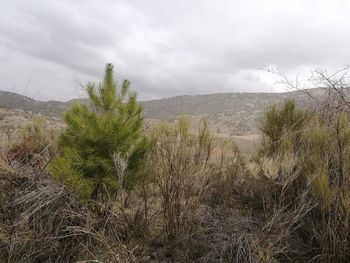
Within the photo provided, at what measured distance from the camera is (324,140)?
530cm

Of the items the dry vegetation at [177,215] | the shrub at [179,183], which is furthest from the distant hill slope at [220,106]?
the shrub at [179,183]

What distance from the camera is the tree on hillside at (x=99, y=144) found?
467cm

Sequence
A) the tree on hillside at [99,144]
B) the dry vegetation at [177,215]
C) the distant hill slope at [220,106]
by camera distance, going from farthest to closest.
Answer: the distant hill slope at [220,106] < the tree on hillside at [99,144] < the dry vegetation at [177,215]

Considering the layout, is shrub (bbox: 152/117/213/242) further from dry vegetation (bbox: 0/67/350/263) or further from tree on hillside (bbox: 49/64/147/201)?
tree on hillside (bbox: 49/64/147/201)

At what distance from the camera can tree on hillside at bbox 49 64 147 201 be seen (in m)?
4.67

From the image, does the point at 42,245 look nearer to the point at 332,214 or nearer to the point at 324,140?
the point at 332,214

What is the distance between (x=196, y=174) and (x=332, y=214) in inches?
65.7

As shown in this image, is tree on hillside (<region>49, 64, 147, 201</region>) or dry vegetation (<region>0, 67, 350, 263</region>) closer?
dry vegetation (<region>0, 67, 350, 263</region>)

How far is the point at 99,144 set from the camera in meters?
4.89

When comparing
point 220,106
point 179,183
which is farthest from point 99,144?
point 220,106

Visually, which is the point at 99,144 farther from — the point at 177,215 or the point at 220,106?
the point at 220,106

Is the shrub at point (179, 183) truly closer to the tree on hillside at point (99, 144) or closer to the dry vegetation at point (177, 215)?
the dry vegetation at point (177, 215)

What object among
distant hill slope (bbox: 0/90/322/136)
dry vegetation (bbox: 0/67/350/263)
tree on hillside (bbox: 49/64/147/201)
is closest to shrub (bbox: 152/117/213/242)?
dry vegetation (bbox: 0/67/350/263)

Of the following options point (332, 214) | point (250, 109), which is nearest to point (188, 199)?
point (332, 214)
